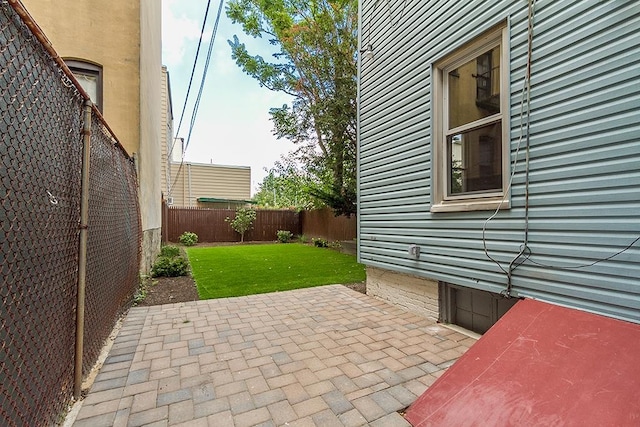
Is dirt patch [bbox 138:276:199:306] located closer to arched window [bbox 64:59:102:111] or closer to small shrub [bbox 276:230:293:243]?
arched window [bbox 64:59:102:111]

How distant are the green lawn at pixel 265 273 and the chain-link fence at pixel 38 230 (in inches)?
110

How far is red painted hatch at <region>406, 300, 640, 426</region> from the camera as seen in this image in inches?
57.8

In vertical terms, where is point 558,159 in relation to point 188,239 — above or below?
above

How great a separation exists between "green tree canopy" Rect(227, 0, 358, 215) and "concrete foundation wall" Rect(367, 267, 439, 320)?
4.51 meters

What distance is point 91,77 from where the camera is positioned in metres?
5.00

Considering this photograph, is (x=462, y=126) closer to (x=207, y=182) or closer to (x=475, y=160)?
(x=475, y=160)

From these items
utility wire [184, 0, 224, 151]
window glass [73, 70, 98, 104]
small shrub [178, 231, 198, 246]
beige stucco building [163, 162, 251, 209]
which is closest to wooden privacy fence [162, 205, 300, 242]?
small shrub [178, 231, 198, 246]

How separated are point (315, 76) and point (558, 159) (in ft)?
31.8

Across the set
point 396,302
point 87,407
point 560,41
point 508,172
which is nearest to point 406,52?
point 560,41

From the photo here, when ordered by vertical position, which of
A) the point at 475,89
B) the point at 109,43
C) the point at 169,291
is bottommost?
the point at 169,291

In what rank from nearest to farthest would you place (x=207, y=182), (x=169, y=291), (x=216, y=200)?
(x=169, y=291)
(x=216, y=200)
(x=207, y=182)

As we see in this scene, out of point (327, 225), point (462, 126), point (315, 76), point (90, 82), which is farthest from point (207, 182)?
point (462, 126)

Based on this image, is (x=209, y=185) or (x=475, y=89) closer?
(x=475, y=89)

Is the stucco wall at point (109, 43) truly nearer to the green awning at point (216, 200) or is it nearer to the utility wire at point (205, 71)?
the utility wire at point (205, 71)
